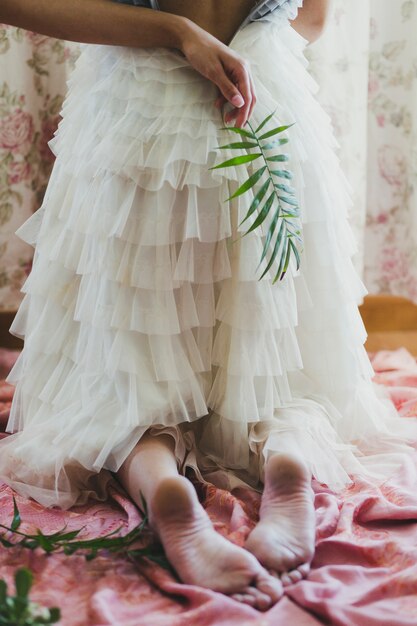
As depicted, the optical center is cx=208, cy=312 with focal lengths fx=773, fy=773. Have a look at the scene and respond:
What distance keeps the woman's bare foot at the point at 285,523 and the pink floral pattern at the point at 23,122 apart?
1037mm

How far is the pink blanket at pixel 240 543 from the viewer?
32.8 inches

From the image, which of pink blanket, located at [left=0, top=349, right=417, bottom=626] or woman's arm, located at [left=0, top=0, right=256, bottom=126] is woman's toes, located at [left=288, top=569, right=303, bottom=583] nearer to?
pink blanket, located at [left=0, top=349, right=417, bottom=626]

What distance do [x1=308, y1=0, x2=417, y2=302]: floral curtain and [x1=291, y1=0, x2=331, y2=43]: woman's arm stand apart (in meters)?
0.45

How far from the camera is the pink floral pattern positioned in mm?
1705

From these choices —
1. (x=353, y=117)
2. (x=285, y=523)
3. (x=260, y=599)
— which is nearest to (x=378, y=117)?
(x=353, y=117)

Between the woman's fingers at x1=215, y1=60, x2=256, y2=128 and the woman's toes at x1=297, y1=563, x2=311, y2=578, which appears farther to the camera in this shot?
the woman's fingers at x1=215, y1=60, x2=256, y2=128

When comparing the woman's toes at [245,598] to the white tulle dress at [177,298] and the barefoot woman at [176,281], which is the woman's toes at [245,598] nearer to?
the barefoot woman at [176,281]

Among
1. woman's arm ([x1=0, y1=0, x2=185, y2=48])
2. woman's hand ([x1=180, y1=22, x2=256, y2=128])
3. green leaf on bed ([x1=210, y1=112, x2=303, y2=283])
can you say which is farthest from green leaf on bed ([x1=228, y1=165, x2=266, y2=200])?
woman's arm ([x1=0, y1=0, x2=185, y2=48])

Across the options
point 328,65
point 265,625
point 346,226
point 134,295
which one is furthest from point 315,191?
point 328,65

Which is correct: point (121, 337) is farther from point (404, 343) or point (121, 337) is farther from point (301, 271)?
point (404, 343)

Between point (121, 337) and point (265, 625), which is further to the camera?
point (121, 337)

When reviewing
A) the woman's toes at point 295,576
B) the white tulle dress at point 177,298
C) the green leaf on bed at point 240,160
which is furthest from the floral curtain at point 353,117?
the woman's toes at point 295,576

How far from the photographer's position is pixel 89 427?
1.07 metres

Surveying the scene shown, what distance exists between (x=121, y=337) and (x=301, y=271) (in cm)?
28
